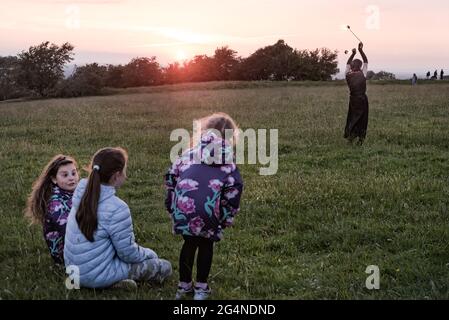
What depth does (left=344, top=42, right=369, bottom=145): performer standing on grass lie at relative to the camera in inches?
655

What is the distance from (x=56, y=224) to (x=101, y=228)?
47.7 inches

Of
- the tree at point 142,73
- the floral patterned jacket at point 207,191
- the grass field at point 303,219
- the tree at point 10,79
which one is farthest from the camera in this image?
the tree at point 142,73

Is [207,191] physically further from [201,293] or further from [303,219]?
[303,219]

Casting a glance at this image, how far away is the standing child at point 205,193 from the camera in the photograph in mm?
5652

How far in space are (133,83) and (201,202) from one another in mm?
85210

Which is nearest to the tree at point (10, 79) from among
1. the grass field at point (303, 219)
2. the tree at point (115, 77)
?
the tree at point (115, 77)

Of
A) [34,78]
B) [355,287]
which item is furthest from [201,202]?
[34,78]

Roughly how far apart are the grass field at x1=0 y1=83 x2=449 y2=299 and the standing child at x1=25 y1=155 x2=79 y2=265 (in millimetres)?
385

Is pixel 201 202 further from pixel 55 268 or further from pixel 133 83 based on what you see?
pixel 133 83

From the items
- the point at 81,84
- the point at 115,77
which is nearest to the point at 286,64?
the point at 115,77

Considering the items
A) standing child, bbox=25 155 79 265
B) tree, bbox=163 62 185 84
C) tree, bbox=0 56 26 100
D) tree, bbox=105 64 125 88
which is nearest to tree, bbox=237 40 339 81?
tree, bbox=163 62 185 84

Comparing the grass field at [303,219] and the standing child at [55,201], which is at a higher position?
the standing child at [55,201]

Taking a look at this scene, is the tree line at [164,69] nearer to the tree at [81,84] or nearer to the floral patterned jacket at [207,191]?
the tree at [81,84]

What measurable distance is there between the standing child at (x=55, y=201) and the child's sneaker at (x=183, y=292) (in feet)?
5.58
